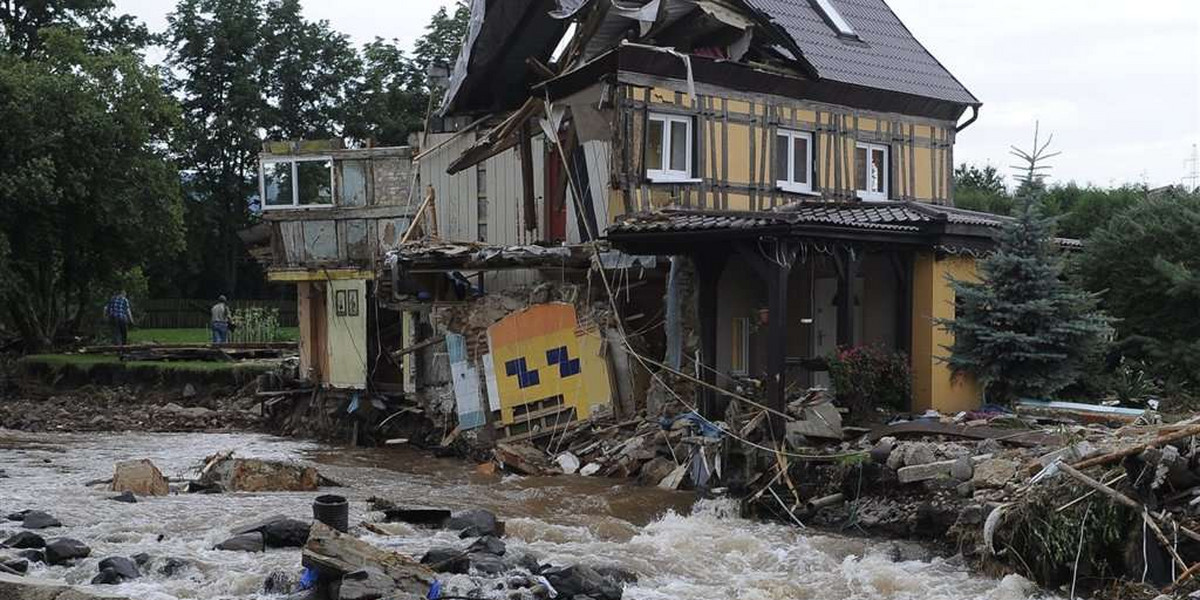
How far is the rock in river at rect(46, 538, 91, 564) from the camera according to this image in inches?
431

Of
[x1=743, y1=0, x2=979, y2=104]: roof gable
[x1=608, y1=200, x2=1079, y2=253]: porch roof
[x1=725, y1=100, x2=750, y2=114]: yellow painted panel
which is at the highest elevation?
[x1=743, y1=0, x2=979, y2=104]: roof gable

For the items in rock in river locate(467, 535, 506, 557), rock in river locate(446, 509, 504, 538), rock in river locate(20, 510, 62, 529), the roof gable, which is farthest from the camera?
the roof gable

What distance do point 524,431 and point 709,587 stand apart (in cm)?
812

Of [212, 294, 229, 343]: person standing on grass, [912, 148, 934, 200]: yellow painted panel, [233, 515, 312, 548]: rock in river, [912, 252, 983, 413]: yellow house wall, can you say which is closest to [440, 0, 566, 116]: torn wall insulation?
[912, 148, 934, 200]: yellow painted panel

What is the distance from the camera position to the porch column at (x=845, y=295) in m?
15.7

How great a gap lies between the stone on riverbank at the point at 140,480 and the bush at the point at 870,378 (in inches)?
335

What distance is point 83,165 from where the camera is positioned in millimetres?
30312

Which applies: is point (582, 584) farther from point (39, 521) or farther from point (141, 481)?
point (141, 481)

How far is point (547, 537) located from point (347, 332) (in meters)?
11.6

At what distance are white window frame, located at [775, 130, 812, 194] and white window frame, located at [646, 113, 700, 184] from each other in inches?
68.1

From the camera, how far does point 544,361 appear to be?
712 inches

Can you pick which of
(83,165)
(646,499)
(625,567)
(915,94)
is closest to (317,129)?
(83,165)

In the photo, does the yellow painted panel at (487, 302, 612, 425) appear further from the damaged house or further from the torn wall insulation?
the torn wall insulation

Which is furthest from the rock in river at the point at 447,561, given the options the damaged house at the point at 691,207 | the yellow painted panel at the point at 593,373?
the yellow painted panel at the point at 593,373
